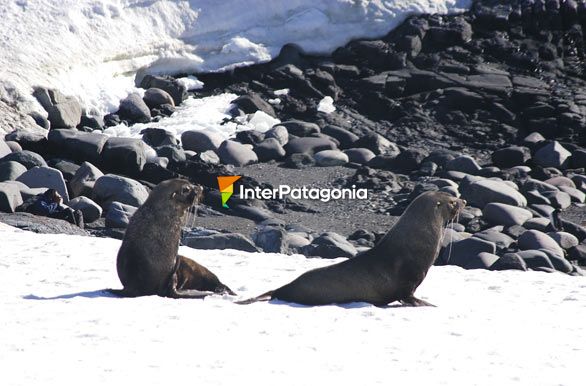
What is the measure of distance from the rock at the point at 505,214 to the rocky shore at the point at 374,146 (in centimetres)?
3

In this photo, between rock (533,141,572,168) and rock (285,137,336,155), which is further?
rock (533,141,572,168)

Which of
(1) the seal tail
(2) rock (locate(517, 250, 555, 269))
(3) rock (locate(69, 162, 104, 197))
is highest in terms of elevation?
(1) the seal tail

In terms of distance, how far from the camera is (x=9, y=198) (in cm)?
1537

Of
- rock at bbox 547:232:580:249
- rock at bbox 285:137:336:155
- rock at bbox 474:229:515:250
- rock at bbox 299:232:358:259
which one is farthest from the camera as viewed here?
rock at bbox 285:137:336:155

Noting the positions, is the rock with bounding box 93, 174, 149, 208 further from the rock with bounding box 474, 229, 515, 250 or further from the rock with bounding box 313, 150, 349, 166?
the rock with bounding box 474, 229, 515, 250

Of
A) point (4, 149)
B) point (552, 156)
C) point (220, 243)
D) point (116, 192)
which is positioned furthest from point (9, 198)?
point (552, 156)

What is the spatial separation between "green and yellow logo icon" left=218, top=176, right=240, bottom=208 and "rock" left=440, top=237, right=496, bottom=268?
390 cm

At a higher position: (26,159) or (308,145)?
(26,159)

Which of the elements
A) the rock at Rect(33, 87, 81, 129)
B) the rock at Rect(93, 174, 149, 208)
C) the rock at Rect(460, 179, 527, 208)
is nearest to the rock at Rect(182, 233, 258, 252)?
the rock at Rect(93, 174, 149, 208)

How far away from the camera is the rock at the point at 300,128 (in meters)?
21.6

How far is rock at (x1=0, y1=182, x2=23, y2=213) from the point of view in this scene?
15.3 metres

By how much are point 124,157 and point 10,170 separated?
2138mm

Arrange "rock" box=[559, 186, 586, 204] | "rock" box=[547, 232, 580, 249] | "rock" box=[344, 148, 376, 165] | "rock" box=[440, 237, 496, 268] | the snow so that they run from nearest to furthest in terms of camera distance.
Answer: the snow → "rock" box=[440, 237, 496, 268] → "rock" box=[547, 232, 580, 249] → "rock" box=[559, 186, 586, 204] → "rock" box=[344, 148, 376, 165]

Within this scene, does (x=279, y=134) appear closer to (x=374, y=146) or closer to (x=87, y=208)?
(x=374, y=146)
